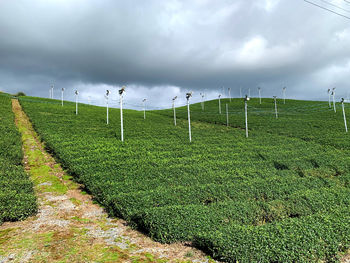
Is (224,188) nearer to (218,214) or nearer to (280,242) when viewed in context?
(218,214)

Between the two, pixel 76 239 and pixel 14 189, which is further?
pixel 14 189

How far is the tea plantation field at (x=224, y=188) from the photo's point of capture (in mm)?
8266

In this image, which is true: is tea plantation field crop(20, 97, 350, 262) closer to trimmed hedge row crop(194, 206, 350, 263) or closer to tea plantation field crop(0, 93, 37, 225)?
trimmed hedge row crop(194, 206, 350, 263)

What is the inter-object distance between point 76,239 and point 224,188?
9310mm

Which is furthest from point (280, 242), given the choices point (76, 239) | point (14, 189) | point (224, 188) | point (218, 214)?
point (14, 189)

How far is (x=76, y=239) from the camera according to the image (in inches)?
356

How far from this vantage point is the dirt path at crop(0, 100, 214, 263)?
7.80 m

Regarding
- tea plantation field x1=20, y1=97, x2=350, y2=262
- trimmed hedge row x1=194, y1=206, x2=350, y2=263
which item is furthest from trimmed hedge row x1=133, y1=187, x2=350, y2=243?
trimmed hedge row x1=194, y1=206, x2=350, y2=263

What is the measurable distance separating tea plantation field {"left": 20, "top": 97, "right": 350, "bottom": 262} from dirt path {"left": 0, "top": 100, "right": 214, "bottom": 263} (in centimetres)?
63

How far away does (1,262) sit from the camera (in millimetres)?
7246

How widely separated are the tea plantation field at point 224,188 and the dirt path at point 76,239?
2.05 feet

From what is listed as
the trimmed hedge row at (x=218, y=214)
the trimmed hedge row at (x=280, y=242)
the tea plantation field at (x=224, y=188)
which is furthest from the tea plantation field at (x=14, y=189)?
the trimmed hedge row at (x=280, y=242)

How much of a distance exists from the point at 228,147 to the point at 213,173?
10.8 m

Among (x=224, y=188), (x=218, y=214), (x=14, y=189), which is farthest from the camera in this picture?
(x=224, y=188)
